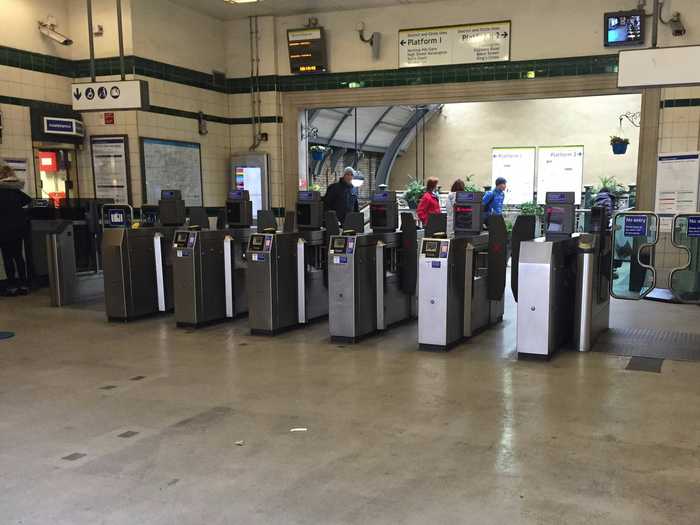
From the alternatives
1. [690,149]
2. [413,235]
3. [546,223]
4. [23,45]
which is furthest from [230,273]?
[690,149]

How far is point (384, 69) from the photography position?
879cm

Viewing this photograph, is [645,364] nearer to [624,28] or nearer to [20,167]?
[624,28]

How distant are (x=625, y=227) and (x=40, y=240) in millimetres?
6823

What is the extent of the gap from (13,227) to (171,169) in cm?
213

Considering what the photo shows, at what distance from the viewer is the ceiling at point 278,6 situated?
→ 8.50m

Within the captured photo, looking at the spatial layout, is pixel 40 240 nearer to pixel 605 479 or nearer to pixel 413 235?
pixel 413 235

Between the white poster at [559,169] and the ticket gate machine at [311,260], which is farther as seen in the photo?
the white poster at [559,169]

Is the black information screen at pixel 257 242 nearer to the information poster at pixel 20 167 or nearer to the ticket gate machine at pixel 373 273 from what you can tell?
the ticket gate machine at pixel 373 273

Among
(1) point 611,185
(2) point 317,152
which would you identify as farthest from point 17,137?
(1) point 611,185

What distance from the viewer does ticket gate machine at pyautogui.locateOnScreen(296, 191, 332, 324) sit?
585 centimetres

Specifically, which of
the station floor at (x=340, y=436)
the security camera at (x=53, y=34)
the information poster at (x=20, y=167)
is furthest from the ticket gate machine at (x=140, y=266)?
the security camera at (x=53, y=34)

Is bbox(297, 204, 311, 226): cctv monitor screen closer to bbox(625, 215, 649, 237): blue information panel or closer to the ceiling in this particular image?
bbox(625, 215, 649, 237): blue information panel

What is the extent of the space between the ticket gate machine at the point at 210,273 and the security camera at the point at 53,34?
3.52 m

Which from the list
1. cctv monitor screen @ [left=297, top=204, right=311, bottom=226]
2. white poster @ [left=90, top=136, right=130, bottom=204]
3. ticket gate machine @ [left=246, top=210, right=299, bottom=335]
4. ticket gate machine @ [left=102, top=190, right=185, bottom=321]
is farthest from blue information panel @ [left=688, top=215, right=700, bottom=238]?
white poster @ [left=90, top=136, right=130, bottom=204]
